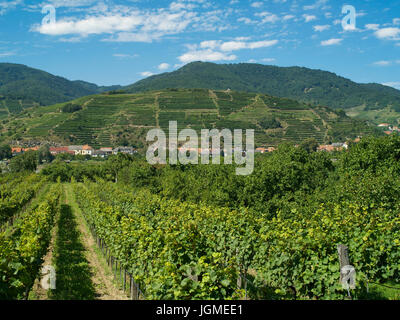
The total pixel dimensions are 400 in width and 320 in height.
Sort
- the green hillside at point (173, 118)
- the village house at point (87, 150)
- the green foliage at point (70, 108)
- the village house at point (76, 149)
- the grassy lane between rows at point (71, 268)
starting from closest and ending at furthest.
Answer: the grassy lane between rows at point (71, 268) < the village house at point (76, 149) < the village house at point (87, 150) < the green hillside at point (173, 118) < the green foliage at point (70, 108)

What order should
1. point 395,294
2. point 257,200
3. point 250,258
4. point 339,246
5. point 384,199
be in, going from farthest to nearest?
point 257,200
point 384,199
point 250,258
point 395,294
point 339,246

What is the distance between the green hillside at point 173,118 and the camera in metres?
110

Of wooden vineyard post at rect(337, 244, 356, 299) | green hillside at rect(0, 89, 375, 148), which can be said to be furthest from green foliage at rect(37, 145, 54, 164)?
wooden vineyard post at rect(337, 244, 356, 299)

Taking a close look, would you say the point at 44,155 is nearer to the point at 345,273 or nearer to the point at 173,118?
the point at 173,118

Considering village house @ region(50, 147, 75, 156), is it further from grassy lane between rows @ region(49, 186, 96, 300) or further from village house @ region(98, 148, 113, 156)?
grassy lane between rows @ region(49, 186, 96, 300)

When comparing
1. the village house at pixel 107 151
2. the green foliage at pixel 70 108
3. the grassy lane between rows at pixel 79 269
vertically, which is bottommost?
the grassy lane between rows at pixel 79 269

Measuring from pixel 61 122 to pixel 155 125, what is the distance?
33.3 metres

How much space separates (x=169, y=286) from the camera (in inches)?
246

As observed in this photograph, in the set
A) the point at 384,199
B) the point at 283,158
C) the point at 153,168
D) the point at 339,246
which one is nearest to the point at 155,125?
the point at 153,168

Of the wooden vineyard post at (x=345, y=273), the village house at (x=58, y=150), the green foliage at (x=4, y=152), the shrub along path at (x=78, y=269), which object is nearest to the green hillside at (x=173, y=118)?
the village house at (x=58, y=150)

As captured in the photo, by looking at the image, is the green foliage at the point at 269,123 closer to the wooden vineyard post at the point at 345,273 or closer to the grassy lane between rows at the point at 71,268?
the grassy lane between rows at the point at 71,268

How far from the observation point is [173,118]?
394 ft

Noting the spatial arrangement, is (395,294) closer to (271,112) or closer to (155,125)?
(155,125)

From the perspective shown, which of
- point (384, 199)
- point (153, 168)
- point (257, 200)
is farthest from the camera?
point (153, 168)
